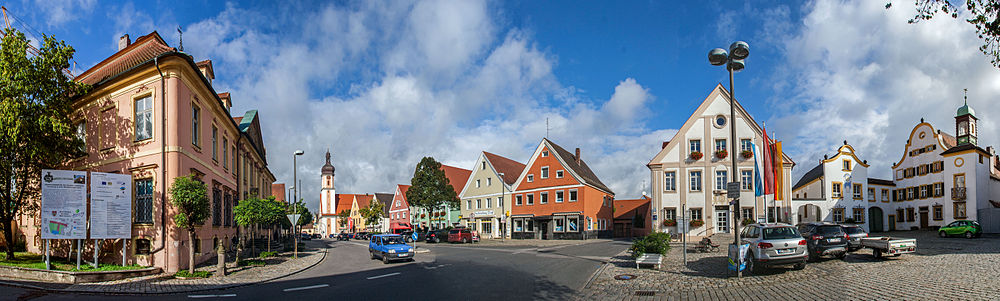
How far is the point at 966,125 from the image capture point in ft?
153

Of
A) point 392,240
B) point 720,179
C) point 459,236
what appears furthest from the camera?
point 459,236

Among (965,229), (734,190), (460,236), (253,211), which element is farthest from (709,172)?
(253,211)

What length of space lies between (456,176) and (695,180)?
134 ft

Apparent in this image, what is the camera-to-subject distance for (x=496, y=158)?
61188 mm

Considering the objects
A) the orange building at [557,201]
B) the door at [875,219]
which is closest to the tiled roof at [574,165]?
the orange building at [557,201]

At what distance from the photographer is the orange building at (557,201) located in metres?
48.6

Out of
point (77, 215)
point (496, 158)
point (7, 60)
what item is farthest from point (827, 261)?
point (496, 158)

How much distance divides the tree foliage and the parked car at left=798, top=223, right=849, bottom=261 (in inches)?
1545

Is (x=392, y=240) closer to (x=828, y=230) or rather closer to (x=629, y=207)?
(x=828, y=230)

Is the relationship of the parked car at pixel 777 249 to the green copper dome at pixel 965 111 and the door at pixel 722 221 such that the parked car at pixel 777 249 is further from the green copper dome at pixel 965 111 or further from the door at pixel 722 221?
the green copper dome at pixel 965 111

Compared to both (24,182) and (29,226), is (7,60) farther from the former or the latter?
(29,226)

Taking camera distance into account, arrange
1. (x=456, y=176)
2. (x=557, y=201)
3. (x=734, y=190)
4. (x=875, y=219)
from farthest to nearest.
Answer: (x=456, y=176), (x=875, y=219), (x=557, y=201), (x=734, y=190)

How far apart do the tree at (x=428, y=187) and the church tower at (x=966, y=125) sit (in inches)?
1897

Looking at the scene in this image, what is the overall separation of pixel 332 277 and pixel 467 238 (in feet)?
92.8
